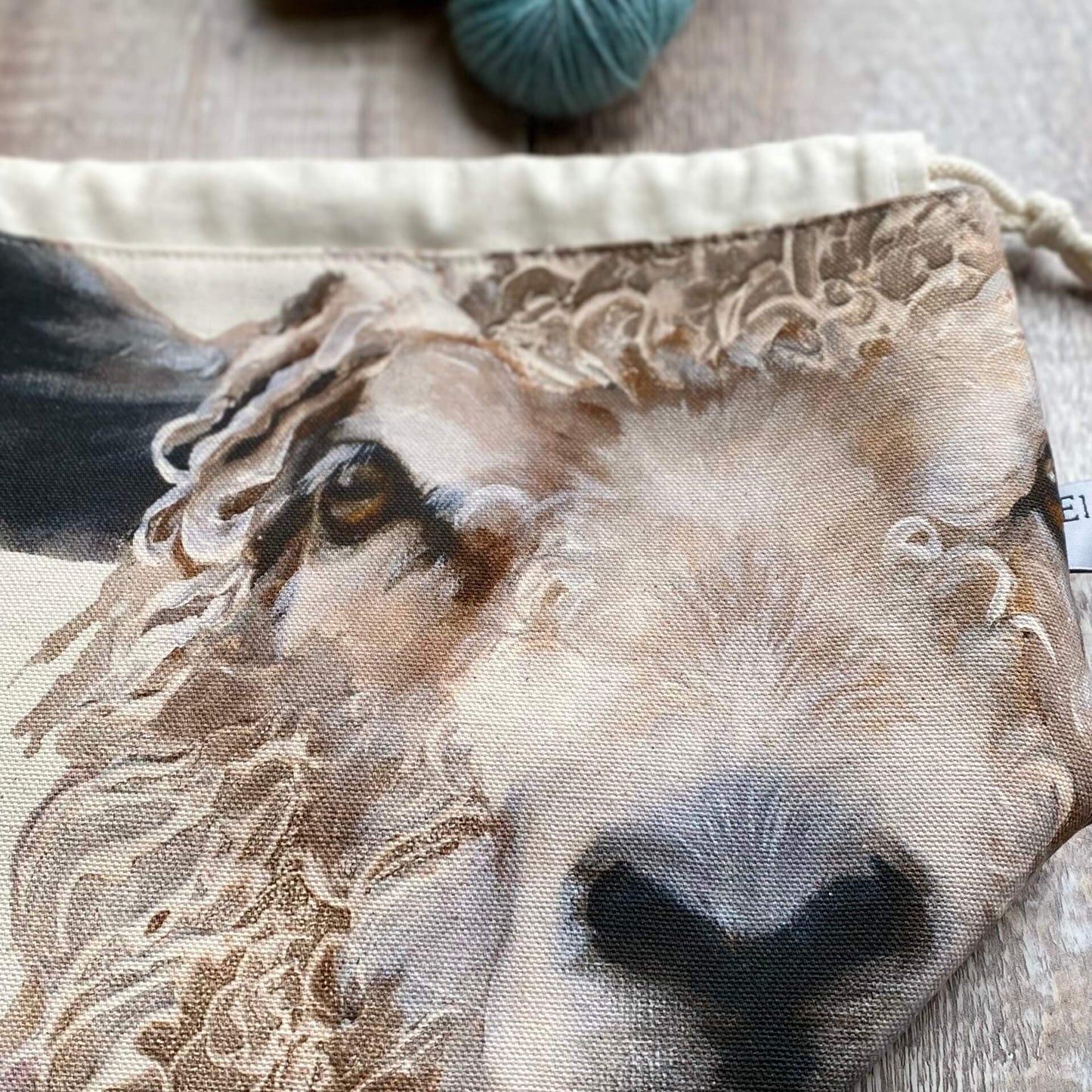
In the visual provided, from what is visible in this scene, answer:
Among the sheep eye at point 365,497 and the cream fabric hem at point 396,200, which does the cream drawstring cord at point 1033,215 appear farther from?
the sheep eye at point 365,497

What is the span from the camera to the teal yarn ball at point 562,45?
0.52m

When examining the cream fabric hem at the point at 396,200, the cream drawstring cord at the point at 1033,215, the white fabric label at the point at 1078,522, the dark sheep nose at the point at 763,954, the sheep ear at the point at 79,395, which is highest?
the cream drawstring cord at the point at 1033,215

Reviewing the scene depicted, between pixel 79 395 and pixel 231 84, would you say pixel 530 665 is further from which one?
pixel 231 84

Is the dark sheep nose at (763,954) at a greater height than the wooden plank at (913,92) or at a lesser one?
lesser

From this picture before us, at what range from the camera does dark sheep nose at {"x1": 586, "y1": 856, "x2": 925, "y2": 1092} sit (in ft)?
1.14

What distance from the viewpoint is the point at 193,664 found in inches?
15.2

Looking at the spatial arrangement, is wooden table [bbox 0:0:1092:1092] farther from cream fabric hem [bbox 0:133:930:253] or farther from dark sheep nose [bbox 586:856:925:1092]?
dark sheep nose [bbox 586:856:925:1092]

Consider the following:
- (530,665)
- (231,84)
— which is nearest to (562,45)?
(231,84)

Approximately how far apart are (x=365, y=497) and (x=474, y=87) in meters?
0.30

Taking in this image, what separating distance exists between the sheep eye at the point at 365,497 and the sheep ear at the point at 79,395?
0.07m

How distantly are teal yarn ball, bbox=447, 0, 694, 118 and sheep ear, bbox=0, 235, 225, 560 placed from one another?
220mm

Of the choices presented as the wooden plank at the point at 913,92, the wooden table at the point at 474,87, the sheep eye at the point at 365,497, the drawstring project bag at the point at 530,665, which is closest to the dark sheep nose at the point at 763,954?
the drawstring project bag at the point at 530,665

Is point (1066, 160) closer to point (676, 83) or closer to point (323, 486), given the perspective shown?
point (676, 83)

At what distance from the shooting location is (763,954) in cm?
35
